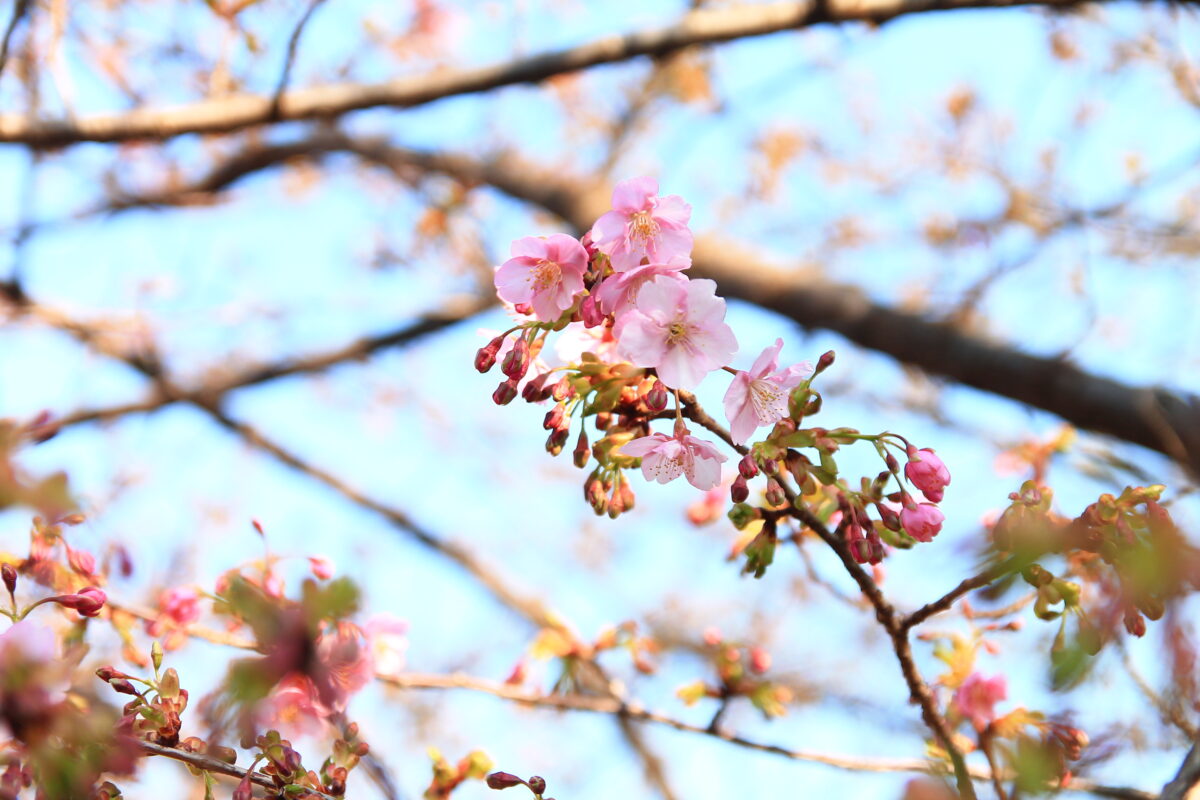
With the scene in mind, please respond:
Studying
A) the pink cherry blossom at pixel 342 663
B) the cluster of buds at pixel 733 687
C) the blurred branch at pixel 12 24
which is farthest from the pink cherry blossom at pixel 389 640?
the blurred branch at pixel 12 24

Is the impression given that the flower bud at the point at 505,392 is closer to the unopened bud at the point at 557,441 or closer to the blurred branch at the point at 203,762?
the unopened bud at the point at 557,441

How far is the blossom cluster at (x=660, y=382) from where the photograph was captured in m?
0.92

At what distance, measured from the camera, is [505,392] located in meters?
0.97

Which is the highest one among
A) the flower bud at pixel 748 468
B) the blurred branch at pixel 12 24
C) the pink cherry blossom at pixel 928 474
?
the pink cherry blossom at pixel 928 474

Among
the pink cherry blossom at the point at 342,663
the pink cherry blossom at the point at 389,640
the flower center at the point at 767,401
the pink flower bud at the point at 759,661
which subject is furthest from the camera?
the pink flower bud at the point at 759,661

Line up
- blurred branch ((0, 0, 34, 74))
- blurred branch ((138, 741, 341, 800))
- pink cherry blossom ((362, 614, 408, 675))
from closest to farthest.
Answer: blurred branch ((138, 741, 341, 800)), pink cherry blossom ((362, 614, 408, 675)), blurred branch ((0, 0, 34, 74))

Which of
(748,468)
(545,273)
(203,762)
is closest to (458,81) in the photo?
(545,273)

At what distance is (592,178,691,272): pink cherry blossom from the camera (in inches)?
38.2

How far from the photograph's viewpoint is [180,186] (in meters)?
4.90

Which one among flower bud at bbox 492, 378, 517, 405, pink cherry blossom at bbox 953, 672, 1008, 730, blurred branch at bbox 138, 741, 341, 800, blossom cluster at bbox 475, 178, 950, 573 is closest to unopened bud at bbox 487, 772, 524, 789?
blurred branch at bbox 138, 741, 341, 800

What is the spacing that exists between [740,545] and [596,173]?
288 centimetres

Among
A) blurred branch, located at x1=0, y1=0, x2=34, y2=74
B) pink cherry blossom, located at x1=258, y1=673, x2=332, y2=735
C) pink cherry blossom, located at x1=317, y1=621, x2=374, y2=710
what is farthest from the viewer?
blurred branch, located at x1=0, y1=0, x2=34, y2=74

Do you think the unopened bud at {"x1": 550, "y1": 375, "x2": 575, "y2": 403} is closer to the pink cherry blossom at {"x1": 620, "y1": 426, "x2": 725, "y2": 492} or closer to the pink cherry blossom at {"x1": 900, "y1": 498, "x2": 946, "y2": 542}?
the pink cherry blossom at {"x1": 620, "y1": 426, "x2": 725, "y2": 492}

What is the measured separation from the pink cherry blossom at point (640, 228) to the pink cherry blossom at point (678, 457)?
19 cm
